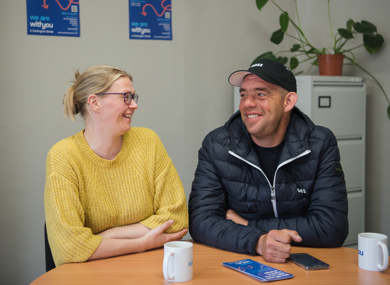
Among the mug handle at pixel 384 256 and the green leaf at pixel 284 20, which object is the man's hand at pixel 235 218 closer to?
the mug handle at pixel 384 256

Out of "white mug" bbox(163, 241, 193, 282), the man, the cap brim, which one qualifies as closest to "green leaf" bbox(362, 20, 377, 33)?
the man

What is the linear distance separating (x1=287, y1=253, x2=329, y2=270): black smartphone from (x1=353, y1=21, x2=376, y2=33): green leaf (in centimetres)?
220

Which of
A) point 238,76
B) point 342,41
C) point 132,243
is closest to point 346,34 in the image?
point 342,41

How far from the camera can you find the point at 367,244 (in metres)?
1.43

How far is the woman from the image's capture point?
5.71ft

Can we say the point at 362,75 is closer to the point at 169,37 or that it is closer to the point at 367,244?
the point at 169,37

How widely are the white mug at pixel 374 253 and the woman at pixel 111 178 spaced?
736mm

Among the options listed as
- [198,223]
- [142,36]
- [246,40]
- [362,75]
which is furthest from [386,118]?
[198,223]

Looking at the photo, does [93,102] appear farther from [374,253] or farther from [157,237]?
[374,253]

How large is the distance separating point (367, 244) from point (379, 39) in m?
2.30

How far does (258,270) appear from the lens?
143 centimetres

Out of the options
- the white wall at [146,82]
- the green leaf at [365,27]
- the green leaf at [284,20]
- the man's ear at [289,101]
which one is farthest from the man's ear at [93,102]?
the green leaf at [365,27]

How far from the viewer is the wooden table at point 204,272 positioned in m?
1.37

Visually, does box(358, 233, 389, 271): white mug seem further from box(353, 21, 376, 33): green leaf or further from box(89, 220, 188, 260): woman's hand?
box(353, 21, 376, 33): green leaf
